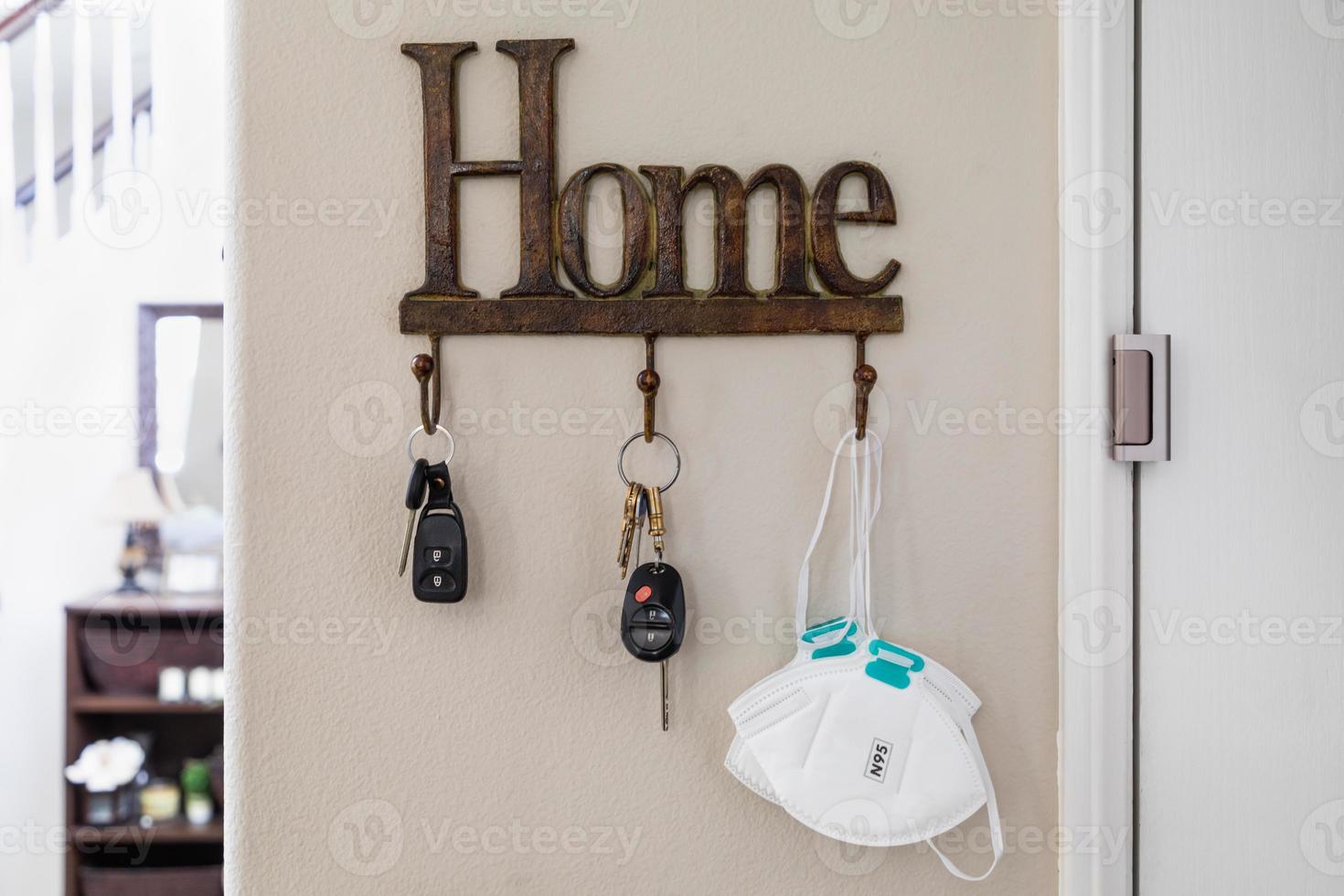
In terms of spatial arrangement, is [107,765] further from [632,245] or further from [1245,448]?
[1245,448]

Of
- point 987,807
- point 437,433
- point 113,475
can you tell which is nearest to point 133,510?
point 113,475

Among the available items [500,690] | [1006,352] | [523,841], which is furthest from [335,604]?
[1006,352]

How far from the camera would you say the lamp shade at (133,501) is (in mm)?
2518

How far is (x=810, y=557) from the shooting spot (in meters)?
0.82

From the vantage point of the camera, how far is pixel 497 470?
83 cm

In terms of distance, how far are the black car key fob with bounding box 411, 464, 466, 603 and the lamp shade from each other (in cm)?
218

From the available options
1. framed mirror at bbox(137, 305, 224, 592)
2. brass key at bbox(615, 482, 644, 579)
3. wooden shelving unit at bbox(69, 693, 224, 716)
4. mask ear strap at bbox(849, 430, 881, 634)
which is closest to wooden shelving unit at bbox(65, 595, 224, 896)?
wooden shelving unit at bbox(69, 693, 224, 716)

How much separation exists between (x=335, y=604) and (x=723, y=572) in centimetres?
38

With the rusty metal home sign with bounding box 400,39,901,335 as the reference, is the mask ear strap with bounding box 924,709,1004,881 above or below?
below

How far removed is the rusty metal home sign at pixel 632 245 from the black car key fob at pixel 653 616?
0.24 metres

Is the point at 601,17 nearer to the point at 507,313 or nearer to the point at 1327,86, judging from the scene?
the point at 507,313

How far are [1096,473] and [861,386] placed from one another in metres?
0.23

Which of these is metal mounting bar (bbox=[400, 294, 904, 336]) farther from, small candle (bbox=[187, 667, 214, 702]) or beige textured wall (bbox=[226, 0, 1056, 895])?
small candle (bbox=[187, 667, 214, 702])

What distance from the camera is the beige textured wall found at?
2.68 feet
